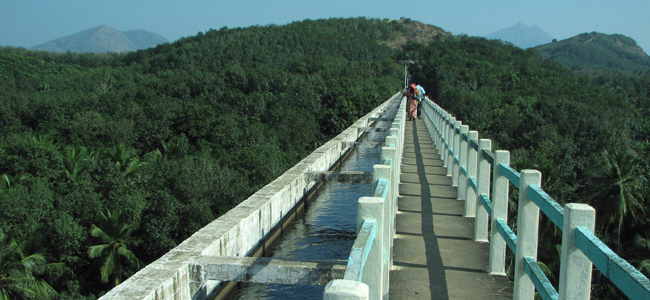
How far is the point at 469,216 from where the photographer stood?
6648 millimetres

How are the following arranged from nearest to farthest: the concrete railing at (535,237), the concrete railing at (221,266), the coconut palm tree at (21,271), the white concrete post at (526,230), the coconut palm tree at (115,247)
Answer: the concrete railing at (535,237) < the white concrete post at (526,230) < the concrete railing at (221,266) < the coconut palm tree at (21,271) < the coconut palm tree at (115,247)

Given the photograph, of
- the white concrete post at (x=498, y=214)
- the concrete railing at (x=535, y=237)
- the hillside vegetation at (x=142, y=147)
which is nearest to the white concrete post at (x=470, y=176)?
the concrete railing at (x=535, y=237)

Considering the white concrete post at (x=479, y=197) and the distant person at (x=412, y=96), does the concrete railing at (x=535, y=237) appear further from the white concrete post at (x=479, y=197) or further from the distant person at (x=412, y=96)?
the distant person at (x=412, y=96)

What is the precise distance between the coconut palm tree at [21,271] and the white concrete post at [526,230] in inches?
817

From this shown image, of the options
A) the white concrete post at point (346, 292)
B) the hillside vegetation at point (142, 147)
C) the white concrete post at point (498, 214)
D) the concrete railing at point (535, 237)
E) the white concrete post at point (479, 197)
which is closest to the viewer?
the white concrete post at point (346, 292)

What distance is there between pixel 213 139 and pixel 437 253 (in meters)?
47.8

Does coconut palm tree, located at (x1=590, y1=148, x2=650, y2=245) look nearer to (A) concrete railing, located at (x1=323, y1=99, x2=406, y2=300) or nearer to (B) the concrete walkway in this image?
(B) the concrete walkway

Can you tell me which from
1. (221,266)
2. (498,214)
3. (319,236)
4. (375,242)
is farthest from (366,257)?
(319,236)

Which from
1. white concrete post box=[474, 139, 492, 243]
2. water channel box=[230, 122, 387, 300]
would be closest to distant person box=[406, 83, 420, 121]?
water channel box=[230, 122, 387, 300]

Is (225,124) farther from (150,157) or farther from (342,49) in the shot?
(342,49)

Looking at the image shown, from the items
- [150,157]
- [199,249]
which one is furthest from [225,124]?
[199,249]

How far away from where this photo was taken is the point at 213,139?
169ft

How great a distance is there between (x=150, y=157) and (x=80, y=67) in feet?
366

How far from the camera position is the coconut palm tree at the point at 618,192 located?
98.0ft
